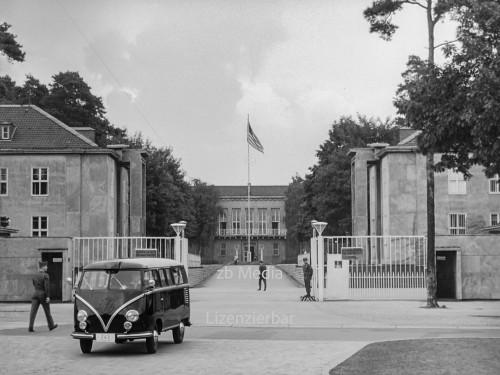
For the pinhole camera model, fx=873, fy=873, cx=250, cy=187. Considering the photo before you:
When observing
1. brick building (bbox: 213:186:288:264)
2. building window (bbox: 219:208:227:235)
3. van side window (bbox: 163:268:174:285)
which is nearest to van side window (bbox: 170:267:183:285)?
van side window (bbox: 163:268:174:285)

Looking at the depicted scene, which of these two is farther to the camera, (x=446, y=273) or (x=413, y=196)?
(x=413, y=196)

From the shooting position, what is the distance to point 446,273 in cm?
3744

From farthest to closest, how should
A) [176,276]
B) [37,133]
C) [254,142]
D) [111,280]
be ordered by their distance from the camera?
[254,142] < [37,133] < [176,276] < [111,280]

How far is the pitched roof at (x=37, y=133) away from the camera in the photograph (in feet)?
178

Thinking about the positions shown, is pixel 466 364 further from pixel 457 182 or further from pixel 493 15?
pixel 457 182

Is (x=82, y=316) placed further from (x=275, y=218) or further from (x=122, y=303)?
(x=275, y=218)

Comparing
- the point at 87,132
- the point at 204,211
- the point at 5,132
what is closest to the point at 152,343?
the point at 5,132

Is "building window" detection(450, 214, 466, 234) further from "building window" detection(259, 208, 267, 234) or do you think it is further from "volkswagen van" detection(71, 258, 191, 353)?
"building window" detection(259, 208, 267, 234)

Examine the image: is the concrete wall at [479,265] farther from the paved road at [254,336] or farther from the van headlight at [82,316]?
the van headlight at [82,316]

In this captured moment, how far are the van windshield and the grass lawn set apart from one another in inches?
183

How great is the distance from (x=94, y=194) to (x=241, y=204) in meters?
84.7

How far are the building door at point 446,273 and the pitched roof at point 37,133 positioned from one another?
81.9ft

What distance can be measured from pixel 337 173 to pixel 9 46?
94.0 feet

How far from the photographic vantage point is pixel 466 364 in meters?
14.8
